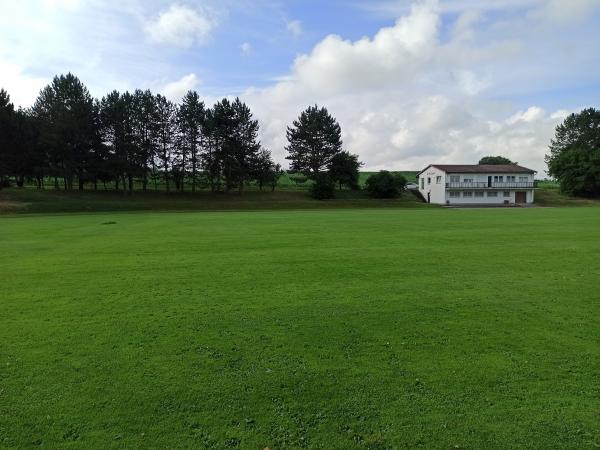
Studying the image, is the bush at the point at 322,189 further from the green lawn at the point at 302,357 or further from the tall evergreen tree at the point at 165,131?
the green lawn at the point at 302,357

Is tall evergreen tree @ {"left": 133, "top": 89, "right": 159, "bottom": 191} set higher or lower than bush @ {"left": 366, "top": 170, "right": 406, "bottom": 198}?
higher

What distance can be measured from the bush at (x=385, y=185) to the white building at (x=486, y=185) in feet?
27.9

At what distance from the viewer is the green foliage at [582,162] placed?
8361cm

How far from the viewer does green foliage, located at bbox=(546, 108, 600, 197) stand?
8361 centimetres

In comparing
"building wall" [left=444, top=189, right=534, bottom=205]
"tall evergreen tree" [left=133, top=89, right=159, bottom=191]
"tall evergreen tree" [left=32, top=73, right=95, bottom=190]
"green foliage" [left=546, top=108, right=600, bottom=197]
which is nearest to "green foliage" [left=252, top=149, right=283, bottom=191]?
"tall evergreen tree" [left=133, top=89, right=159, bottom=191]

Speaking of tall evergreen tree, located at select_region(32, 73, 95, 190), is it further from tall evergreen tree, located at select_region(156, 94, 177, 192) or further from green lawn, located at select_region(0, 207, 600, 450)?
green lawn, located at select_region(0, 207, 600, 450)

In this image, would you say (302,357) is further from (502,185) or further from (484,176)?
(502,185)

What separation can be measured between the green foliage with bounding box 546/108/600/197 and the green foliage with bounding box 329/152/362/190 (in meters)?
42.6

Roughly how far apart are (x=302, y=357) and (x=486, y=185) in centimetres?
8941

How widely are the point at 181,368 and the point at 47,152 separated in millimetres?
73691

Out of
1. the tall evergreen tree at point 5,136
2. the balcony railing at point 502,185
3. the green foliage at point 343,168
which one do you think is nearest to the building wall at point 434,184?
the balcony railing at point 502,185

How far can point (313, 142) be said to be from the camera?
283 ft

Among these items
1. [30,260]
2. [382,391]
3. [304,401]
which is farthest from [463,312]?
[30,260]

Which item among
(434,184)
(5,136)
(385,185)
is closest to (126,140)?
(5,136)
